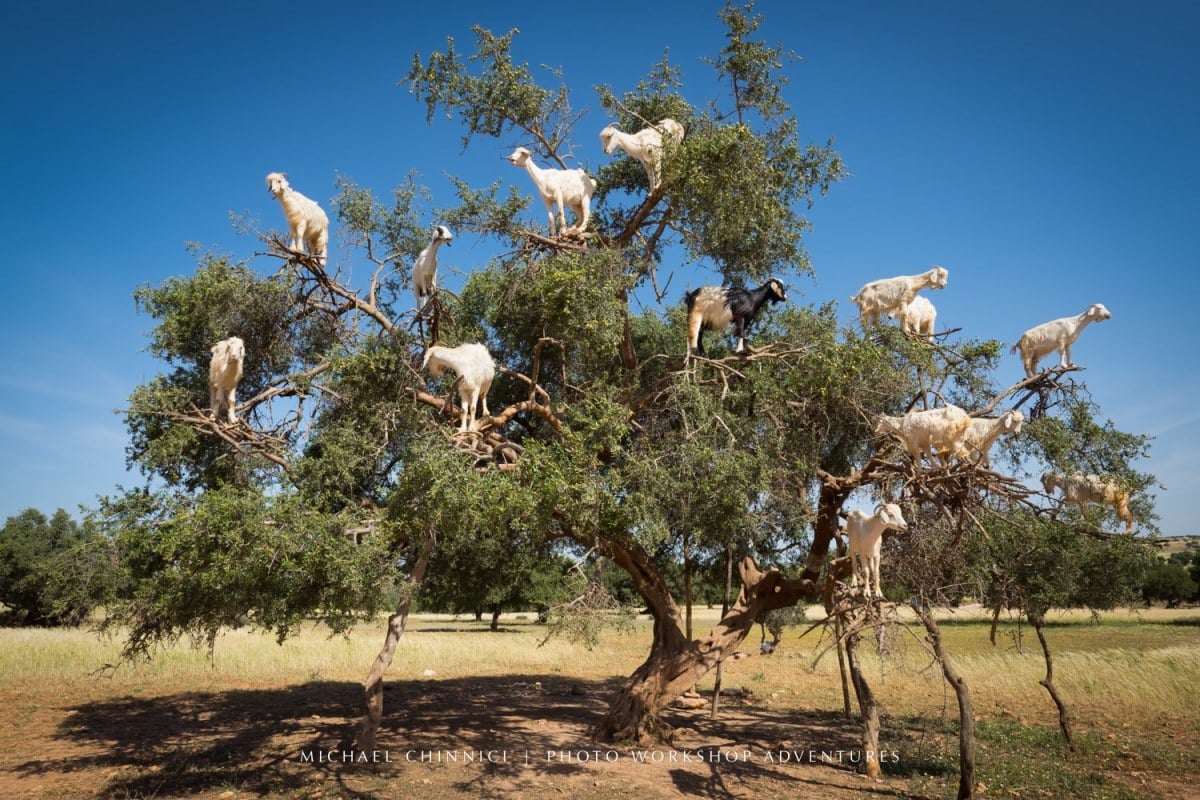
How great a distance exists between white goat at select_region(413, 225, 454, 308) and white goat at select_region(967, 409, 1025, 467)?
22.7 ft

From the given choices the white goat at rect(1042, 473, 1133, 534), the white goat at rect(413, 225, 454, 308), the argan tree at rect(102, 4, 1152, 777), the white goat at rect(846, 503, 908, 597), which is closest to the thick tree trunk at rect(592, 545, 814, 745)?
the argan tree at rect(102, 4, 1152, 777)

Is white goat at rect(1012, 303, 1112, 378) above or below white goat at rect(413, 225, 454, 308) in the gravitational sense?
below

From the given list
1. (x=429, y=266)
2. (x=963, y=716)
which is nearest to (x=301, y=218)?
(x=429, y=266)

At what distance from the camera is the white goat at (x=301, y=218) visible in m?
9.33

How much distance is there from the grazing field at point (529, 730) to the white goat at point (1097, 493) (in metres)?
3.16

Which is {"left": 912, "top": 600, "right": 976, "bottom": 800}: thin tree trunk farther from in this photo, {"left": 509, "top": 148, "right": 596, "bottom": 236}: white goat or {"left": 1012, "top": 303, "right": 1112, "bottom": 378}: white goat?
{"left": 509, "top": 148, "right": 596, "bottom": 236}: white goat

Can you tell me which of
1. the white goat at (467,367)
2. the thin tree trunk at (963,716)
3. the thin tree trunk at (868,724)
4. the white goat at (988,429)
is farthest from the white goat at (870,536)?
the white goat at (467,367)

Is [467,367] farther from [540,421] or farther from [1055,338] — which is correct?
[1055,338]

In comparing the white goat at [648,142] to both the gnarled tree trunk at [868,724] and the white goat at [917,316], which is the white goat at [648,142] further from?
the gnarled tree trunk at [868,724]

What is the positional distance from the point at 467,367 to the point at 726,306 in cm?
388

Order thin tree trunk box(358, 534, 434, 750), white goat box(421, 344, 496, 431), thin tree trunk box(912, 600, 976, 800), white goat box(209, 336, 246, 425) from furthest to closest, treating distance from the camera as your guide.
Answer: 1. white goat box(421, 344, 496, 431)
2. thin tree trunk box(358, 534, 434, 750)
3. white goat box(209, 336, 246, 425)
4. thin tree trunk box(912, 600, 976, 800)

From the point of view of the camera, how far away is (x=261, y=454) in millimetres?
9703

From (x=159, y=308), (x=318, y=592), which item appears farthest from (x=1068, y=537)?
(x=159, y=308)

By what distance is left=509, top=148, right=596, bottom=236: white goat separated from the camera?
10.7 meters
